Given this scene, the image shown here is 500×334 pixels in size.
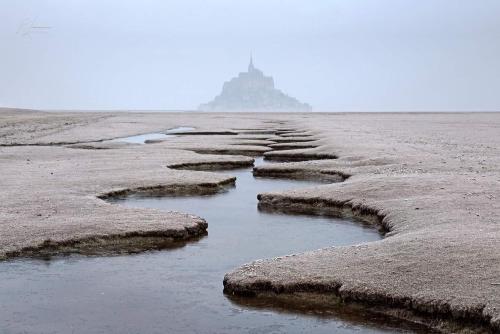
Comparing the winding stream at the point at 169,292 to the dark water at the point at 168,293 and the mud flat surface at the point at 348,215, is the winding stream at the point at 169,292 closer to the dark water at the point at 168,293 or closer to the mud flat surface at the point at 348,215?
the dark water at the point at 168,293

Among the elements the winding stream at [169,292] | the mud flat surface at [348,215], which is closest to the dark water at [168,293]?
the winding stream at [169,292]

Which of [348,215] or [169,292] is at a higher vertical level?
[348,215]

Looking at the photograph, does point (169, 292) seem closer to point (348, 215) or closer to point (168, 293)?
point (168, 293)

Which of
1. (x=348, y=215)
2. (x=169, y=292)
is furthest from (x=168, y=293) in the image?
(x=348, y=215)

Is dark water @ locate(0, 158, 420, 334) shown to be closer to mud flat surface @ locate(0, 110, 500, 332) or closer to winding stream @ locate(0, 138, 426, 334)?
winding stream @ locate(0, 138, 426, 334)

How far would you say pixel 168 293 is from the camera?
386 inches

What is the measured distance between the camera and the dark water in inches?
336

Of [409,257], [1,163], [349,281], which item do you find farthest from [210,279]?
[1,163]

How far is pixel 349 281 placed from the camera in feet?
31.0

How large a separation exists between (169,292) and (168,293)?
48 mm

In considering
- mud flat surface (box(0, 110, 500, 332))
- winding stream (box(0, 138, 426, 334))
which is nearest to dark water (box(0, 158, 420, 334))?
winding stream (box(0, 138, 426, 334))

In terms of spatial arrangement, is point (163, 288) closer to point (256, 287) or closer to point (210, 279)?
point (210, 279)

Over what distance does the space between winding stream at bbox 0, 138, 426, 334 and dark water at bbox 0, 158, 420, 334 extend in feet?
0.05

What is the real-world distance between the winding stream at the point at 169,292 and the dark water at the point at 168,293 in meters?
0.01
